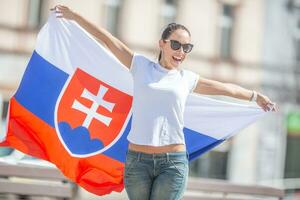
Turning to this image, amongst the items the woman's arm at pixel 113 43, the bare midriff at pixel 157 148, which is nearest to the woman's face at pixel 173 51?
the woman's arm at pixel 113 43

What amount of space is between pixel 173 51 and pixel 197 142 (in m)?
1.39

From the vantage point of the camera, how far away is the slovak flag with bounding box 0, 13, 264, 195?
5.89 metres

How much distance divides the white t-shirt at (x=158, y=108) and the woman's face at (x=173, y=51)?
0.25 ft

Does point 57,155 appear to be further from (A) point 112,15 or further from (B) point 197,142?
(A) point 112,15

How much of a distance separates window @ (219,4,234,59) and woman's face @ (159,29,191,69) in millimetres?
20005

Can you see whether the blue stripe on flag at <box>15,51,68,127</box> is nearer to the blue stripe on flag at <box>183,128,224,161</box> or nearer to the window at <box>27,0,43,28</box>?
the blue stripe on flag at <box>183,128,224,161</box>

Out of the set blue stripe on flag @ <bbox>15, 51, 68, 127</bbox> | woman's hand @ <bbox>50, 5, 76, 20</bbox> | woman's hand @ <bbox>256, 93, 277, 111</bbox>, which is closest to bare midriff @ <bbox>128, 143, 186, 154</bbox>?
woman's hand @ <bbox>256, 93, 277, 111</bbox>

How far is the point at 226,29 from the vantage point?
24.9 metres

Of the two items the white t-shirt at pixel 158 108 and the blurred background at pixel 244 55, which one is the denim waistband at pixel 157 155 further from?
the blurred background at pixel 244 55

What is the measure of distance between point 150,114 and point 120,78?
4.25ft

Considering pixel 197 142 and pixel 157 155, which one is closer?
pixel 157 155

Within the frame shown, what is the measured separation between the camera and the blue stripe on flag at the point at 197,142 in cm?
597

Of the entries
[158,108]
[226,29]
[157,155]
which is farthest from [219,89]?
[226,29]

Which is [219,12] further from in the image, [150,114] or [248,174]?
[150,114]
